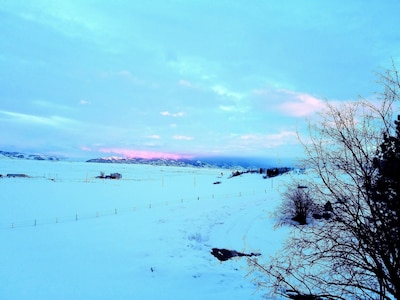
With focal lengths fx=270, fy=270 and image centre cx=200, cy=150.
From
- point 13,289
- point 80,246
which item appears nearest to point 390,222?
point 13,289

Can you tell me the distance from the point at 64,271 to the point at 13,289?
107 inches

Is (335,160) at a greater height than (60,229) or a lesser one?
greater

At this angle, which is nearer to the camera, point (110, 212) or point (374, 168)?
point (374, 168)

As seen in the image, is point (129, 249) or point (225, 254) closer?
point (225, 254)

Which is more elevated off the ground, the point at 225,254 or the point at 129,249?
the point at 225,254

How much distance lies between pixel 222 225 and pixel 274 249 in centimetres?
841

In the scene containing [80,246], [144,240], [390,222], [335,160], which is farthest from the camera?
[144,240]

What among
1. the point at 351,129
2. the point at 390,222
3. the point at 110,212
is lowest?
the point at 110,212

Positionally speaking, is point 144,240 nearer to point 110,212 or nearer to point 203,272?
point 203,272

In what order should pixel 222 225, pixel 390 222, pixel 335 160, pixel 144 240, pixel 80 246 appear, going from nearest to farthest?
1. pixel 390 222
2. pixel 335 160
3. pixel 80 246
4. pixel 144 240
5. pixel 222 225

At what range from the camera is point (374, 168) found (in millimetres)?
6027

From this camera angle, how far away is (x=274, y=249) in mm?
21547

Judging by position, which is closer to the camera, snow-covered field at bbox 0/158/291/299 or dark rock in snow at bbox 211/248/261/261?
snow-covered field at bbox 0/158/291/299

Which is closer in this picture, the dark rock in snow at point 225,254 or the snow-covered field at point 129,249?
the snow-covered field at point 129,249
